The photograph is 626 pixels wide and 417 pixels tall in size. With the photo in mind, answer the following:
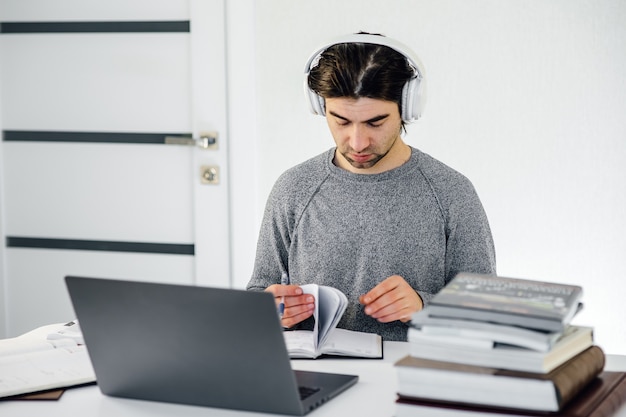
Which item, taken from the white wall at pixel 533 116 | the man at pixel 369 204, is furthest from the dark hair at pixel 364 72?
the white wall at pixel 533 116

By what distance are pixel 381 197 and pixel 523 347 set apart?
0.86 metres

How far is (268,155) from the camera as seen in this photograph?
9.66 ft

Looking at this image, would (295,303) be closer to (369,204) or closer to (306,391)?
(306,391)

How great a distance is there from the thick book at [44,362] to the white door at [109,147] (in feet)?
4.58

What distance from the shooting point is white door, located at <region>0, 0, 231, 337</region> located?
9.78 feet

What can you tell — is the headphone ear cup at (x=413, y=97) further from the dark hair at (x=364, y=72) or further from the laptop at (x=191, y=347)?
the laptop at (x=191, y=347)

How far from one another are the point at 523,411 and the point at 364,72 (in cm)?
90

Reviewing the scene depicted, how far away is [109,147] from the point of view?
3.08 meters

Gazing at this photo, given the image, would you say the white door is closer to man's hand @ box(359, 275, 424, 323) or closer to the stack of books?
man's hand @ box(359, 275, 424, 323)

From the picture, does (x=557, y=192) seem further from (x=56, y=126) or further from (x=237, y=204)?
(x=56, y=126)

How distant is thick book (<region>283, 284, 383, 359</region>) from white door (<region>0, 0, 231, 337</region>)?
1.47 metres

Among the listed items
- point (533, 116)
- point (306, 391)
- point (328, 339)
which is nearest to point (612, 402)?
point (306, 391)

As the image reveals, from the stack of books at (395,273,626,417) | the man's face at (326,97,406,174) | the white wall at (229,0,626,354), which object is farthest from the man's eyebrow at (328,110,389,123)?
the white wall at (229,0,626,354)

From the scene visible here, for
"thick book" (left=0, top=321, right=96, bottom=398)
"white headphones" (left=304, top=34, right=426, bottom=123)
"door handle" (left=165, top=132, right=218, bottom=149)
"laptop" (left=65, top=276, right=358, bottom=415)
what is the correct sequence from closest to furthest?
1. "laptop" (left=65, top=276, right=358, bottom=415)
2. "thick book" (left=0, top=321, right=96, bottom=398)
3. "white headphones" (left=304, top=34, right=426, bottom=123)
4. "door handle" (left=165, top=132, right=218, bottom=149)
